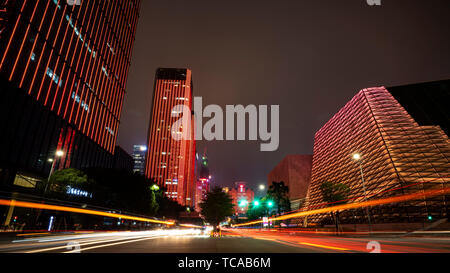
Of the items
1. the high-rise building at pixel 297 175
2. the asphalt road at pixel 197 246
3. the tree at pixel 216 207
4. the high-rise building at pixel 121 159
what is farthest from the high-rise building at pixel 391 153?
the high-rise building at pixel 121 159

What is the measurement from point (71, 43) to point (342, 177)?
8288 centimetres

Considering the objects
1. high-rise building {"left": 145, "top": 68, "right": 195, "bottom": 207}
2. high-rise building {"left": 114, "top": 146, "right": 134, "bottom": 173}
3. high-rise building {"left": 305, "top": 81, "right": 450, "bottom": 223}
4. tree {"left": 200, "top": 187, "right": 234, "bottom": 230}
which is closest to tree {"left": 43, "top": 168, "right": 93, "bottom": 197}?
tree {"left": 200, "top": 187, "right": 234, "bottom": 230}

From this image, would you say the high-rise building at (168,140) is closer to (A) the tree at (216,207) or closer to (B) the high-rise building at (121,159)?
(B) the high-rise building at (121,159)

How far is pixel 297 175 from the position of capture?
113 metres

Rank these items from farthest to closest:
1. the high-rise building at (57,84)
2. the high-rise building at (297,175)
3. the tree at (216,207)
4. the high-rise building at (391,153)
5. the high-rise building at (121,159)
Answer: the high-rise building at (297,175)
the high-rise building at (121,159)
the tree at (216,207)
the high-rise building at (391,153)
the high-rise building at (57,84)

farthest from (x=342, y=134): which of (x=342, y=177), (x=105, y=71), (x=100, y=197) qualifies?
(x=105, y=71)

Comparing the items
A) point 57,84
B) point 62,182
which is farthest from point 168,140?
point 62,182

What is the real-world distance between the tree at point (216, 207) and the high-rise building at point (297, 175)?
5226 cm

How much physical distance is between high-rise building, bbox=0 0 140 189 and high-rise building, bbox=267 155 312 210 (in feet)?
270

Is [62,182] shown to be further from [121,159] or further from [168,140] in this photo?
[168,140]

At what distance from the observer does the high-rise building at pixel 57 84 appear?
33.7 meters

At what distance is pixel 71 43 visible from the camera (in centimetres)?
5147
